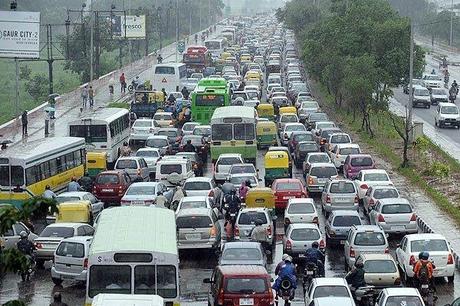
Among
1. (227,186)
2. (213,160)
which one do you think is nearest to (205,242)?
(227,186)

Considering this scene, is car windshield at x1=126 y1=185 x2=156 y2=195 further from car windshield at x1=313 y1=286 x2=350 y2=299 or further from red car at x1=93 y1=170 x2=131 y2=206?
car windshield at x1=313 y1=286 x2=350 y2=299

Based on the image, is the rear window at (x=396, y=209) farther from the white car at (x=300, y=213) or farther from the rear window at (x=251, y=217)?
the rear window at (x=251, y=217)

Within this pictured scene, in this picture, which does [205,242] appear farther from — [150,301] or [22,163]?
[150,301]

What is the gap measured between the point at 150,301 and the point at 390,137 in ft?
145

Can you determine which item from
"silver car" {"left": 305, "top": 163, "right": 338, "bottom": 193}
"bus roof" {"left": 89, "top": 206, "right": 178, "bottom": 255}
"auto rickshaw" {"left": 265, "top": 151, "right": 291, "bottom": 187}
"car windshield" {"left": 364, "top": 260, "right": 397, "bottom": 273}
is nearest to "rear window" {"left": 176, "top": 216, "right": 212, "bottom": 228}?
"bus roof" {"left": 89, "top": 206, "right": 178, "bottom": 255}

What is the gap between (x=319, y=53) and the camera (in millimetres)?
80500

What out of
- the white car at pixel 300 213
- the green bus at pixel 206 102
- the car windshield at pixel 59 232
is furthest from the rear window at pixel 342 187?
the green bus at pixel 206 102

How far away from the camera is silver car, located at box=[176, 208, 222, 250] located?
31984mm

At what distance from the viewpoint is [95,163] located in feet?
157

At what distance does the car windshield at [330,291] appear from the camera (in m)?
24.0

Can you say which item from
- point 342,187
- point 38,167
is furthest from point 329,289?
point 38,167

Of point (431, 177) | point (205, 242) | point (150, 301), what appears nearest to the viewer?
point (150, 301)

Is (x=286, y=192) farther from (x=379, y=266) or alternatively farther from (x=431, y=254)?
(x=379, y=266)

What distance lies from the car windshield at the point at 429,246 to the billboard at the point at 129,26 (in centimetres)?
7636
